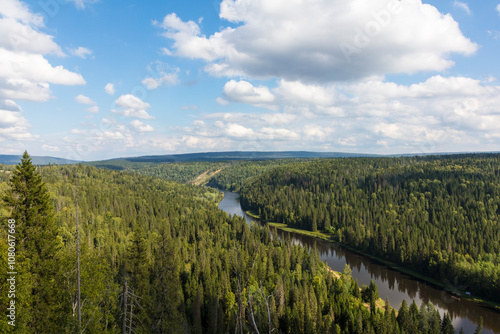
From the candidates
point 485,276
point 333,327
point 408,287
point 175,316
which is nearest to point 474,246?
point 485,276

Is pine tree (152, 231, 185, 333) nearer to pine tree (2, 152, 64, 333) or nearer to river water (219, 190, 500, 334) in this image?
pine tree (2, 152, 64, 333)

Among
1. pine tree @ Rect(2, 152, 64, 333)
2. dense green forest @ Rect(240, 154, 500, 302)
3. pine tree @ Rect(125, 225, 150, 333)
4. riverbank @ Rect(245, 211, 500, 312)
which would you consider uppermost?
pine tree @ Rect(2, 152, 64, 333)

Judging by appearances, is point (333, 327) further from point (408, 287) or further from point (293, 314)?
point (408, 287)

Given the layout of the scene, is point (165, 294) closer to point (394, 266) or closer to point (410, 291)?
point (410, 291)

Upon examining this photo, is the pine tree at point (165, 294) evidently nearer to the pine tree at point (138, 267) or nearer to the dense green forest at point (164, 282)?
the dense green forest at point (164, 282)

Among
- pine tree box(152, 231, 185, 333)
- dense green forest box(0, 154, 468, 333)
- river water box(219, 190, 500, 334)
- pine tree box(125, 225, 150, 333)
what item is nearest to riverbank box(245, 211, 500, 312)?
river water box(219, 190, 500, 334)

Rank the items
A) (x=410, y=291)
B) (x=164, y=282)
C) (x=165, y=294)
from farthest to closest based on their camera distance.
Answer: (x=410, y=291) → (x=164, y=282) → (x=165, y=294)

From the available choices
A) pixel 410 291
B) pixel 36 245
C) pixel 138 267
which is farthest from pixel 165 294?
pixel 410 291
